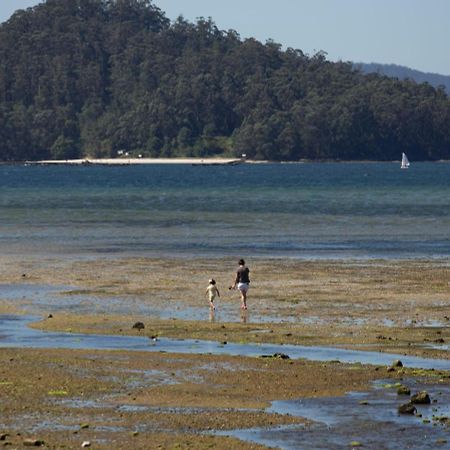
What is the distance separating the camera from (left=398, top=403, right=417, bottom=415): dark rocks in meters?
22.2

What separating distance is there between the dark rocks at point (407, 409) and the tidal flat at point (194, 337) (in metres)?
1.63

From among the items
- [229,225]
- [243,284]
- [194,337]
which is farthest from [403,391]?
[229,225]

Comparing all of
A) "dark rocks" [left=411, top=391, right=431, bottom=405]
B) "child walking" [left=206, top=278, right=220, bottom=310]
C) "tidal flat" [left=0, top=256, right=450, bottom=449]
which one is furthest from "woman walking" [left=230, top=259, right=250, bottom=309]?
"dark rocks" [left=411, top=391, right=431, bottom=405]

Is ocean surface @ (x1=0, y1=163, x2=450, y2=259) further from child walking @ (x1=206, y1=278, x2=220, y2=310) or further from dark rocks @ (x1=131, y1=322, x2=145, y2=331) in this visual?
dark rocks @ (x1=131, y1=322, x2=145, y2=331)

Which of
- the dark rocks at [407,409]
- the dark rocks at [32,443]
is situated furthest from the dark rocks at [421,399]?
the dark rocks at [32,443]

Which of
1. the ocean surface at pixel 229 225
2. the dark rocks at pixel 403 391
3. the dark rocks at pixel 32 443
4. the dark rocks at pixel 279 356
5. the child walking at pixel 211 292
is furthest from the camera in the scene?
the ocean surface at pixel 229 225

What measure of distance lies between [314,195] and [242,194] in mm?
8053

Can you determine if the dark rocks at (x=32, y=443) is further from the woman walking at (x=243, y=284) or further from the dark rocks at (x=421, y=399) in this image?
the woman walking at (x=243, y=284)

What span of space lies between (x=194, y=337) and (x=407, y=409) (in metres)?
9.86

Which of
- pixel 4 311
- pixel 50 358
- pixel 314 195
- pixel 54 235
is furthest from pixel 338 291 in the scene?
pixel 314 195

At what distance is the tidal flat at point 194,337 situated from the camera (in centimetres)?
2166

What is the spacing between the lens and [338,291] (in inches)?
1624

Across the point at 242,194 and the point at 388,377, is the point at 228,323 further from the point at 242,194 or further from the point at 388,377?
the point at 242,194

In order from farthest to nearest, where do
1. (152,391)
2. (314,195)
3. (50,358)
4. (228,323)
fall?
1. (314,195)
2. (228,323)
3. (50,358)
4. (152,391)
